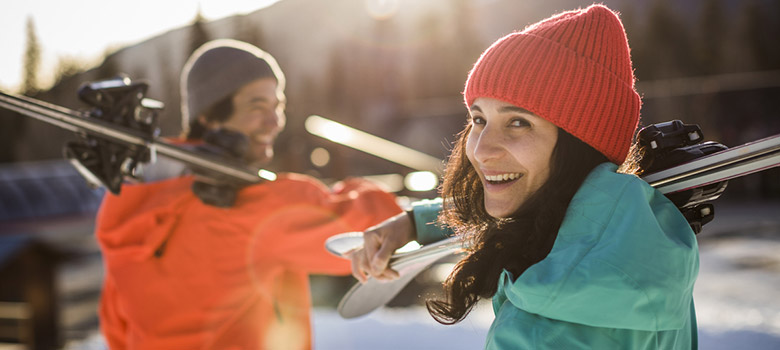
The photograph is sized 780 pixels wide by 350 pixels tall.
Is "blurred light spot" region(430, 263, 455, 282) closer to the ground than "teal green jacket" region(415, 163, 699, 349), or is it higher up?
closer to the ground

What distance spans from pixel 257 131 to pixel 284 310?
0.63 meters

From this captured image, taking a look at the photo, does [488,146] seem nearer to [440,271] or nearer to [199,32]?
[440,271]

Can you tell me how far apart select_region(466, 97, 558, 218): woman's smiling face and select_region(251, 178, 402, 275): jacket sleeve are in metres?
0.74

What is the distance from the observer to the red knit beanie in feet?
2.96

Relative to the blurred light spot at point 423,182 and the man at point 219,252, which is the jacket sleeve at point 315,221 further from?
the blurred light spot at point 423,182

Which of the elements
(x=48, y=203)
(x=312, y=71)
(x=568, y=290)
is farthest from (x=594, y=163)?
(x=312, y=71)

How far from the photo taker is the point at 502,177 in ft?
3.10

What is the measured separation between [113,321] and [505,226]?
1543 mm

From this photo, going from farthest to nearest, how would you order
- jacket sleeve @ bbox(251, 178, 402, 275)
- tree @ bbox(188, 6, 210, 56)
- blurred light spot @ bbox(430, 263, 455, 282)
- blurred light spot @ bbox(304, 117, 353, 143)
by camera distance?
tree @ bbox(188, 6, 210, 56)
blurred light spot @ bbox(430, 263, 455, 282)
blurred light spot @ bbox(304, 117, 353, 143)
jacket sleeve @ bbox(251, 178, 402, 275)

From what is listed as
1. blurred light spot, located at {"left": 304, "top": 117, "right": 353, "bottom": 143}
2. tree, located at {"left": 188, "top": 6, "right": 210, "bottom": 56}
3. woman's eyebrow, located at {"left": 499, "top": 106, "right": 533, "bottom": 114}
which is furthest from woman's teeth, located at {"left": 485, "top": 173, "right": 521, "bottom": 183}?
tree, located at {"left": 188, "top": 6, "right": 210, "bottom": 56}

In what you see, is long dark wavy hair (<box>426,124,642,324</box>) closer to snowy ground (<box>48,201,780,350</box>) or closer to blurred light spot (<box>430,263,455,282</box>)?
snowy ground (<box>48,201,780,350</box>)

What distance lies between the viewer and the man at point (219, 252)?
1654mm

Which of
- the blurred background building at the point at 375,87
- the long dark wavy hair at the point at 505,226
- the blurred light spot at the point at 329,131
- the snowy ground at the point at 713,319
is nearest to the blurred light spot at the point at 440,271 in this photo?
the blurred background building at the point at 375,87

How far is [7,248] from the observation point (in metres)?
3.70
